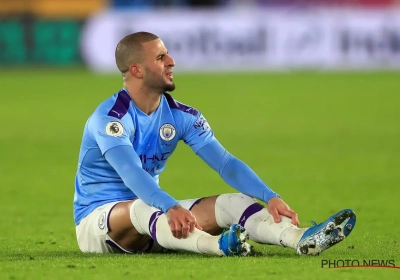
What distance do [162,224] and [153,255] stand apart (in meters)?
0.40

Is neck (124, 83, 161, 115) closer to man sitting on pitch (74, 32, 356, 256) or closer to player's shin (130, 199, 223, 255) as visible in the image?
man sitting on pitch (74, 32, 356, 256)

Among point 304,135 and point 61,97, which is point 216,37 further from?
point 304,135

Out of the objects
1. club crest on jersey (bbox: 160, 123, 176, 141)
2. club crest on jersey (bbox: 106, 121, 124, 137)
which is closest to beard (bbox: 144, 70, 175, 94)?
club crest on jersey (bbox: 160, 123, 176, 141)

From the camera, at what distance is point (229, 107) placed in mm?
18594

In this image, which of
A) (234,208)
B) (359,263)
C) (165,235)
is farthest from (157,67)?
(359,263)

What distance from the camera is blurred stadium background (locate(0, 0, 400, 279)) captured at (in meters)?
6.70

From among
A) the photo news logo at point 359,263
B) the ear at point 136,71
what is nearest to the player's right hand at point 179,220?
the photo news logo at point 359,263

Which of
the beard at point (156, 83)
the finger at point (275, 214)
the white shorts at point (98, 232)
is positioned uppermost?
the beard at point (156, 83)

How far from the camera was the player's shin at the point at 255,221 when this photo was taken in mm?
5746

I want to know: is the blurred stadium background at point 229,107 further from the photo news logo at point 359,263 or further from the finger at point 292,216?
the finger at point 292,216

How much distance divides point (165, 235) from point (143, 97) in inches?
39.5

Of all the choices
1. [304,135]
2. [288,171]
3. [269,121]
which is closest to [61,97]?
[269,121]

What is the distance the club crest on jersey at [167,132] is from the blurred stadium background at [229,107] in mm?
881

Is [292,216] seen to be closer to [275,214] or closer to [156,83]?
[275,214]
